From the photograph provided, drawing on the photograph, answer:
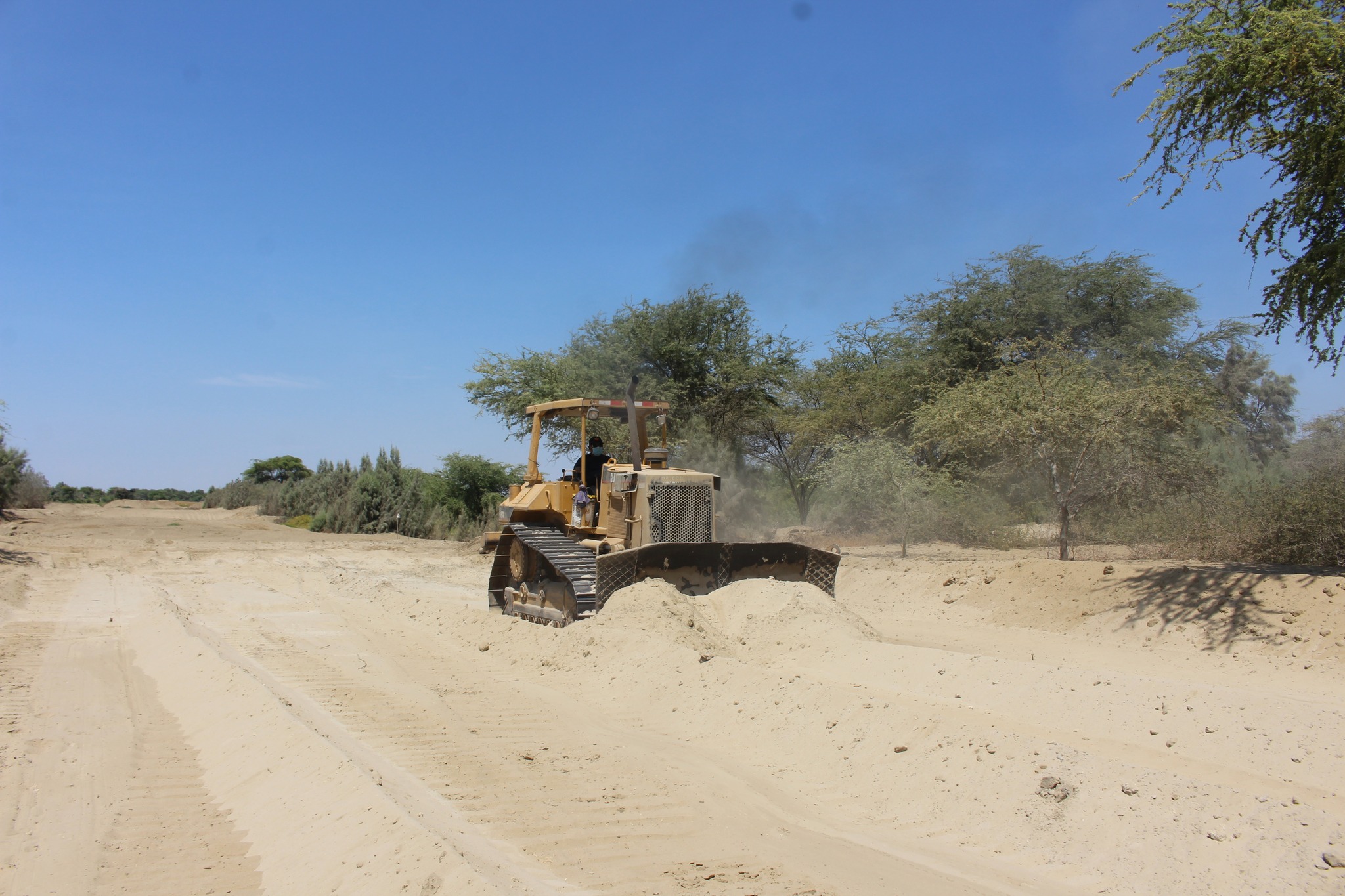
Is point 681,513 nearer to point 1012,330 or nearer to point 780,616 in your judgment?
point 780,616

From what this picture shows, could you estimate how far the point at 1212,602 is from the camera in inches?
425

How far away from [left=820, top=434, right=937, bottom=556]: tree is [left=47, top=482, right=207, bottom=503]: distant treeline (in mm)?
50791

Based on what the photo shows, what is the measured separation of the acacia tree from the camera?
1448 centimetres

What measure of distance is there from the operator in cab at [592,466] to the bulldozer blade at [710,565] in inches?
86.0

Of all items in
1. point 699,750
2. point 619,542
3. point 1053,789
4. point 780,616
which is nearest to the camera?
point 1053,789

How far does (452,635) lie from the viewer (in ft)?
36.9

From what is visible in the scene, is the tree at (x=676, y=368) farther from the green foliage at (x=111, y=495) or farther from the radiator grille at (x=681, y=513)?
the green foliage at (x=111, y=495)

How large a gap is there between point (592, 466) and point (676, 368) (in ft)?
43.0

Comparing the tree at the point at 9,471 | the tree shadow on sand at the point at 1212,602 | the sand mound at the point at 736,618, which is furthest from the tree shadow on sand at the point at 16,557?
the tree shadow on sand at the point at 1212,602

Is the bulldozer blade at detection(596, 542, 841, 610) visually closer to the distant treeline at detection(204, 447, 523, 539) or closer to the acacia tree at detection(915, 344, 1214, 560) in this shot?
the acacia tree at detection(915, 344, 1214, 560)

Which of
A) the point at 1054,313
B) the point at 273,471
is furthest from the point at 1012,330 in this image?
the point at 273,471

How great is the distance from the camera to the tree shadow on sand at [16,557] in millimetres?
19047

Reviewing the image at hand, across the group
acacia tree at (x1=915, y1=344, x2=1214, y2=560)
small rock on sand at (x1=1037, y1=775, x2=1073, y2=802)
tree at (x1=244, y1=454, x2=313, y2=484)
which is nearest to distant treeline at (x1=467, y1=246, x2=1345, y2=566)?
acacia tree at (x1=915, y1=344, x2=1214, y2=560)

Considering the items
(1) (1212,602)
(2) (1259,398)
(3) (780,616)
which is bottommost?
(3) (780,616)
